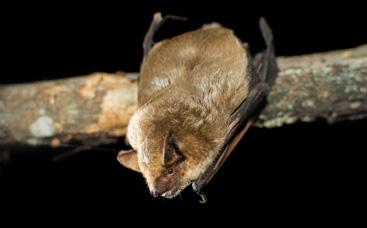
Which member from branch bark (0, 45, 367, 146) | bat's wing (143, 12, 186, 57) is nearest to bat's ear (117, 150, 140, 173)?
branch bark (0, 45, 367, 146)

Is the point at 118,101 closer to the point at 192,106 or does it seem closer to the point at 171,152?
the point at 192,106

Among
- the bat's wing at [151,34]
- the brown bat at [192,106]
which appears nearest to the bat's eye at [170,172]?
the brown bat at [192,106]

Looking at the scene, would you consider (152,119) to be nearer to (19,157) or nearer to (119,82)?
(119,82)

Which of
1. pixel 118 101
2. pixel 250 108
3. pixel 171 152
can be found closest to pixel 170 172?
pixel 171 152

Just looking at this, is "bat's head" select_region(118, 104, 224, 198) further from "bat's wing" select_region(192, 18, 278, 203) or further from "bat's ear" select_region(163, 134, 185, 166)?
"bat's wing" select_region(192, 18, 278, 203)

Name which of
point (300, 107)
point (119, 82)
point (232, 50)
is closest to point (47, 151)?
point (119, 82)

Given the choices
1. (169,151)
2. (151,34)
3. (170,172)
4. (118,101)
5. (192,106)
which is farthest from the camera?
(151,34)
